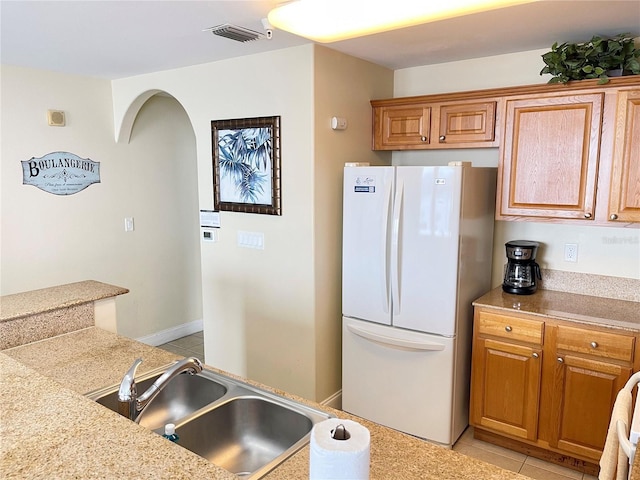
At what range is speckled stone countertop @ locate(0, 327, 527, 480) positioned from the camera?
3.37ft

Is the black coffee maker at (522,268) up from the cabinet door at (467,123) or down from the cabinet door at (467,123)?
down

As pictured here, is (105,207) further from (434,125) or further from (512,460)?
(512,460)

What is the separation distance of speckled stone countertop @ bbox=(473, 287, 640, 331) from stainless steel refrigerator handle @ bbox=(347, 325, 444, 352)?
14.1 inches

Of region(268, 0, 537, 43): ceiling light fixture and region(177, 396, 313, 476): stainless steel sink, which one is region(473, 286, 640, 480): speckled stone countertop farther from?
region(268, 0, 537, 43): ceiling light fixture

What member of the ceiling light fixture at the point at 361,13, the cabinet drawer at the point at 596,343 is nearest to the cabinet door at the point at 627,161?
the cabinet drawer at the point at 596,343

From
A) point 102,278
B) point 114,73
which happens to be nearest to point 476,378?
point 102,278

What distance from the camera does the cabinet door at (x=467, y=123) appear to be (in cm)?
296

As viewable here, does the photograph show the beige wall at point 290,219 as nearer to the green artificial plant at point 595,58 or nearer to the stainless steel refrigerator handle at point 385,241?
the stainless steel refrigerator handle at point 385,241

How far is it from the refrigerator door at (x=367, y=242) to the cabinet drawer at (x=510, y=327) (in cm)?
55

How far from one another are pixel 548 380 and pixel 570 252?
0.87 meters

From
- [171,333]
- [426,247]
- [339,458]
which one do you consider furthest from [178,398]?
[171,333]

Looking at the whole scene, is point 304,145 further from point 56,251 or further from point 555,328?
point 56,251

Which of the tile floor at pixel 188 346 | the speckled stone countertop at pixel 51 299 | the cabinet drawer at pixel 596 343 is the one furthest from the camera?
the tile floor at pixel 188 346

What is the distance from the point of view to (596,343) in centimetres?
245
